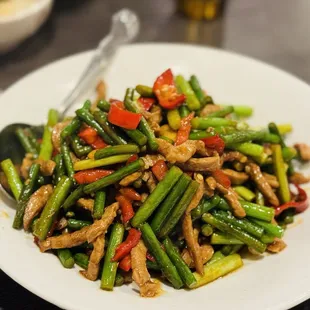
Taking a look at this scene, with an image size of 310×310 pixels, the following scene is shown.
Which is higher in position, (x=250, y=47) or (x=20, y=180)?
(x=20, y=180)

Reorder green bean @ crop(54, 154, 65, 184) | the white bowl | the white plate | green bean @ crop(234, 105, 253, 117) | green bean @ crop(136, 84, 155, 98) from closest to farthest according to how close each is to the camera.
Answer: the white plate < green bean @ crop(54, 154, 65, 184) < green bean @ crop(136, 84, 155, 98) < green bean @ crop(234, 105, 253, 117) < the white bowl

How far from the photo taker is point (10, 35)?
12.4 feet

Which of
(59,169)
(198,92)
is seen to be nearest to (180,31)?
(198,92)

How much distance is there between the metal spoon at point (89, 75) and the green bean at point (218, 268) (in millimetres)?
1072

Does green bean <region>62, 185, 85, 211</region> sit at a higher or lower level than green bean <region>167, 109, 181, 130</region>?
lower

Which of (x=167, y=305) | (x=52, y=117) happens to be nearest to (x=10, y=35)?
(x=52, y=117)

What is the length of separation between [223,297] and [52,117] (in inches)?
56.8

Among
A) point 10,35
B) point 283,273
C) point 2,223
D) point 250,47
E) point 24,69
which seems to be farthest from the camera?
point 250,47

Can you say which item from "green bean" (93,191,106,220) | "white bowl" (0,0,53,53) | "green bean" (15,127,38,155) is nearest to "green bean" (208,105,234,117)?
"green bean" (93,191,106,220)

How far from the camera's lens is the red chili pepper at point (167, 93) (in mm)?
2562

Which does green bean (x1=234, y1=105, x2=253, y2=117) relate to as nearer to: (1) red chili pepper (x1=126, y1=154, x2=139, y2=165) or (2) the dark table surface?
(1) red chili pepper (x1=126, y1=154, x2=139, y2=165)

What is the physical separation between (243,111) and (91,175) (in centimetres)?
113

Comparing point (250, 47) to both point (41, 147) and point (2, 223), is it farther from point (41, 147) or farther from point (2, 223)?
point (2, 223)

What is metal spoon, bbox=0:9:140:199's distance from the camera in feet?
8.73
